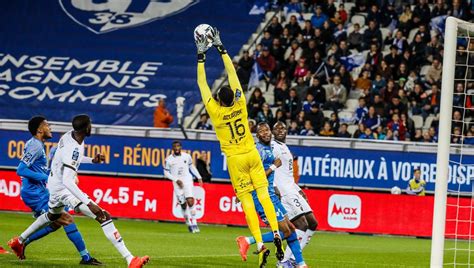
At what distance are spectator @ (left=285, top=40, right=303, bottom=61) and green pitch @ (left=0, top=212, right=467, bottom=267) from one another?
7381 millimetres

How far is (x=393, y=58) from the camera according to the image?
1217 inches

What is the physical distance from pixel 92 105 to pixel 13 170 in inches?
275

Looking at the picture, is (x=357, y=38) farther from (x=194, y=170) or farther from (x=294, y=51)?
(x=194, y=170)

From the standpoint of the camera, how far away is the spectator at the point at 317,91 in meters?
30.5

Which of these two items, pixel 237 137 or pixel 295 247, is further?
pixel 295 247

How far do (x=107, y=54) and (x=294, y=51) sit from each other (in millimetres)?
7432

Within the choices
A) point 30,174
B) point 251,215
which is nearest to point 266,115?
point 30,174

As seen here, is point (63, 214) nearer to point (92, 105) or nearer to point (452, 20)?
point (452, 20)

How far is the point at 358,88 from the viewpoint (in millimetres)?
31266

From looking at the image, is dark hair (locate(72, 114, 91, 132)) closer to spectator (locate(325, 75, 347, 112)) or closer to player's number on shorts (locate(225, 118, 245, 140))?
player's number on shorts (locate(225, 118, 245, 140))

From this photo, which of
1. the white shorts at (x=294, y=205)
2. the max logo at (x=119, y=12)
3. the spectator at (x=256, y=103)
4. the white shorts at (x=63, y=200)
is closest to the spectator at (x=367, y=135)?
the spectator at (x=256, y=103)

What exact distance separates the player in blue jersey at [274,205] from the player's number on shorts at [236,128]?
0.82 metres

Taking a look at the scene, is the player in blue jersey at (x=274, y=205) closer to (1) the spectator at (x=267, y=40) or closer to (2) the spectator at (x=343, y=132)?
(2) the spectator at (x=343, y=132)

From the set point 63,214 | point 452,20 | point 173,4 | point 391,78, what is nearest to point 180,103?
point 391,78
